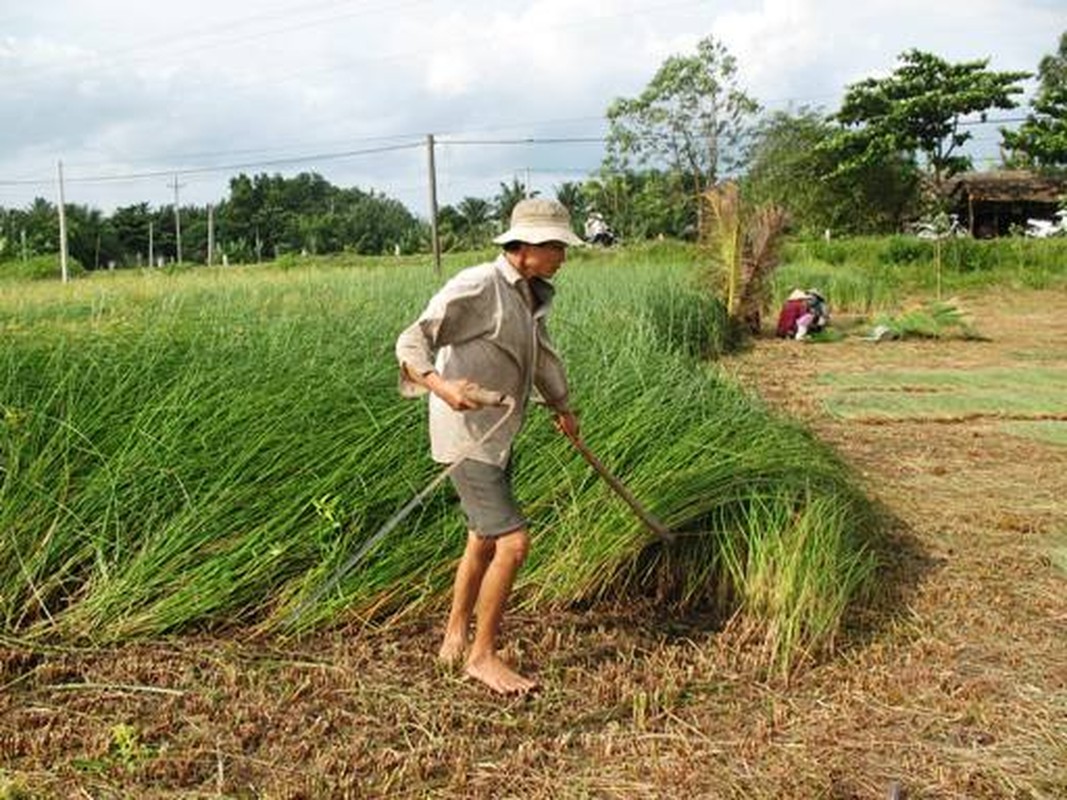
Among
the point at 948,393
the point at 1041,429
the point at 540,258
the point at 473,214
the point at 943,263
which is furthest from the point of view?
the point at 473,214

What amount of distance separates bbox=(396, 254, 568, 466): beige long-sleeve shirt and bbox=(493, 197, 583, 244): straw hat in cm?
10

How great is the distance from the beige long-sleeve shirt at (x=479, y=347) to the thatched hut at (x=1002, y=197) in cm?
2617

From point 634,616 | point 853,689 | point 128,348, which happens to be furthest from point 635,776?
point 128,348

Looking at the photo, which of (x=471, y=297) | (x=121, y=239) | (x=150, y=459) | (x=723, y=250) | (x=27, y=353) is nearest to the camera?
(x=471, y=297)

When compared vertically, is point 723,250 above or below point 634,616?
above

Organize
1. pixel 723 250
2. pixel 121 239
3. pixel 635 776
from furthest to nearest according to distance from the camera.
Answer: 1. pixel 121 239
2. pixel 723 250
3. pixel 635 776

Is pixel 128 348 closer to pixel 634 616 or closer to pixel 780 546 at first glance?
pixel 634 616

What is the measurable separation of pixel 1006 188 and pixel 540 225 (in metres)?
27.4

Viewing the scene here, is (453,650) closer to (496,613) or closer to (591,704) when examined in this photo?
(496,613)

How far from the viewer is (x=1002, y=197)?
2722 cm

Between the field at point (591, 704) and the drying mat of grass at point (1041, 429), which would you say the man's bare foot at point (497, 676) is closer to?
the field at point (591, 704)

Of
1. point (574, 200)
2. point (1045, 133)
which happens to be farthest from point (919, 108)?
point (574, 200)

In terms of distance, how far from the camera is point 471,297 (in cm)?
259

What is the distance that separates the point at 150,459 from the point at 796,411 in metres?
4.82
